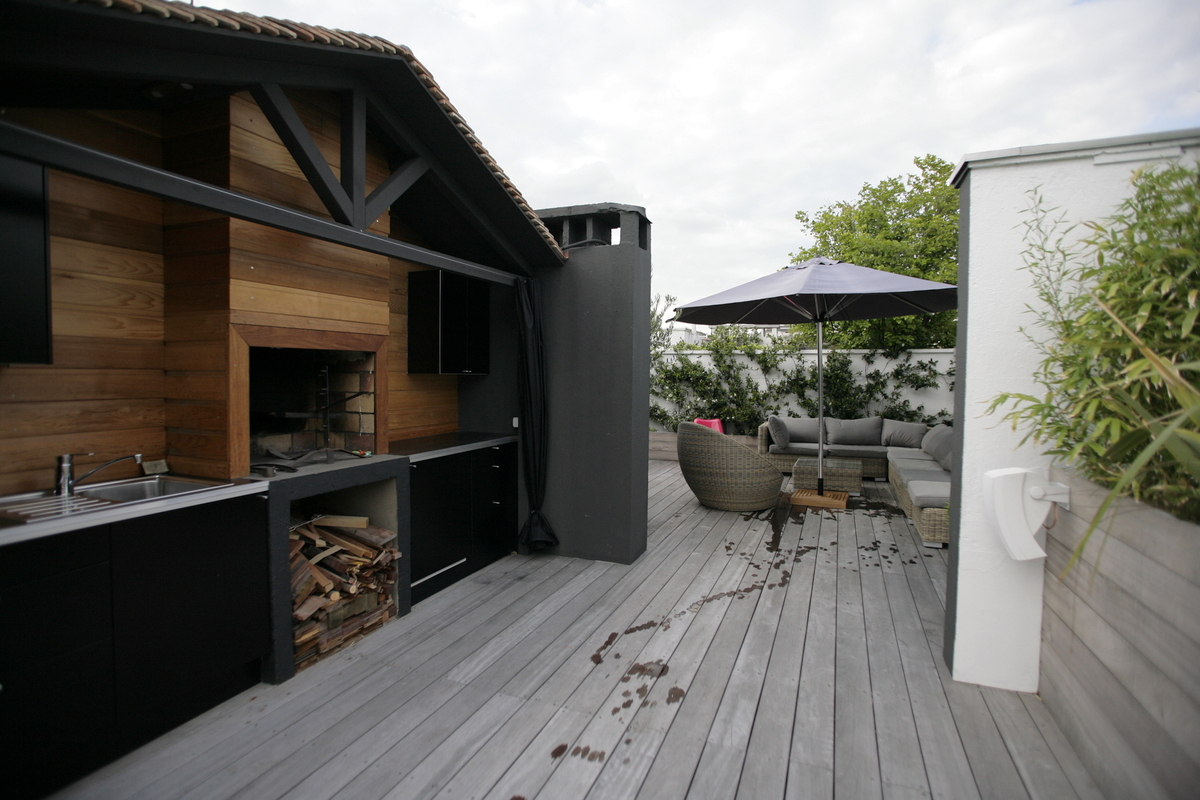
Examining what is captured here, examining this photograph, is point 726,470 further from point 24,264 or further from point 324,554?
point 24,264

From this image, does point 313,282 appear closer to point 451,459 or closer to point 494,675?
point 451,459

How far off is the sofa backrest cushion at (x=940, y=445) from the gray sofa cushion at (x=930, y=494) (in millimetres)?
911

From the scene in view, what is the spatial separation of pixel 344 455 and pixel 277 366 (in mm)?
638

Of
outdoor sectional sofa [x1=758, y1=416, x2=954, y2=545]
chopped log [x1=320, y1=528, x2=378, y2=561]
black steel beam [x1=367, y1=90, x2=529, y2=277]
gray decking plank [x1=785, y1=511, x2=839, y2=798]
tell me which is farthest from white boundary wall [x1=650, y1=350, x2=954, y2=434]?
chopped log [x1=320, y1=528, x2=378, y2=561]

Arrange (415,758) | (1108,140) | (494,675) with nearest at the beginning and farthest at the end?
(415,758), (1108,140), (494,675)

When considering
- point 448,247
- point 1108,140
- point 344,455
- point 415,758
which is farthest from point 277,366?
point 1108,140

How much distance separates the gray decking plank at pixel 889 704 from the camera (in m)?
1.81

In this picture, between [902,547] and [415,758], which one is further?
[902,547]

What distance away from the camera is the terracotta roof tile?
5.36 feet

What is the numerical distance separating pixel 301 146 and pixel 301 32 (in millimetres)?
404

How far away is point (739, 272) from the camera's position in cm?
1948

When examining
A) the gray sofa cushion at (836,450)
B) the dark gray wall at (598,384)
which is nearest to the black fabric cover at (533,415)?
the dark gray wall at (598,384)

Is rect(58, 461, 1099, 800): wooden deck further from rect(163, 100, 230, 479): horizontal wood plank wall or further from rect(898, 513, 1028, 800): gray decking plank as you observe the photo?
rect(163, 100, 230, 479): horizontal wood plank wall

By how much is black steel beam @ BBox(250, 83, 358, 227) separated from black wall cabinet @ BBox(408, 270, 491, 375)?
4.29ft
